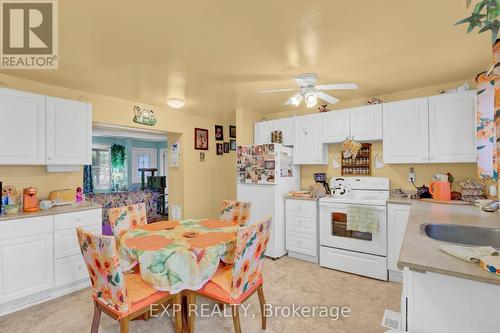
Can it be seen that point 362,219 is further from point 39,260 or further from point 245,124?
point 39,260

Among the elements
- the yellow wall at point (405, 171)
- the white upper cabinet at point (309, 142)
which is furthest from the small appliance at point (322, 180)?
the white upper cabinet at point (309, 142)

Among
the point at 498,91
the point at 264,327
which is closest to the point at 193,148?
the point at 264,327

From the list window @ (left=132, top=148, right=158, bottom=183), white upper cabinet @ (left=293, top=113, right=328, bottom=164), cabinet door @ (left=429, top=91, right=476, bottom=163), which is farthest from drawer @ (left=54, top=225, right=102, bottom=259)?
window @ (left=132, top=148, right=158, bottom=183)

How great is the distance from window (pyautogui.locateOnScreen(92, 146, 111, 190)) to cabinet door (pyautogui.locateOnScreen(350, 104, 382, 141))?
798 cm

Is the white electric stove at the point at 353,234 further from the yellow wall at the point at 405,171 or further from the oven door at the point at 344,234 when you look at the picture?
the yellow wall at the point at 405,171

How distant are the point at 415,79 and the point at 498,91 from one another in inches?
70.0

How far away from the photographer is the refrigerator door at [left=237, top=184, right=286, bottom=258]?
12.2ft

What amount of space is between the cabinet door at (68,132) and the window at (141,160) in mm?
6229

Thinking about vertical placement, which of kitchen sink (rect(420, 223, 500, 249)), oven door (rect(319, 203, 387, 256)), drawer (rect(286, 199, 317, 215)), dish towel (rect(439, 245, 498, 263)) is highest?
dish towel (rect(439, 245, 498, 263))

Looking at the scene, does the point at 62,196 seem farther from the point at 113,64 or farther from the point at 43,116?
the point at 113,64

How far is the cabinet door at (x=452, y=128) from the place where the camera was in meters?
2.77

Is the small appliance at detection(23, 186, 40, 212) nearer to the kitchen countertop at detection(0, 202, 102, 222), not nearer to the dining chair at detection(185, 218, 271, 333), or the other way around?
the kitchen countertop at detection(0, 202, 102, 222)

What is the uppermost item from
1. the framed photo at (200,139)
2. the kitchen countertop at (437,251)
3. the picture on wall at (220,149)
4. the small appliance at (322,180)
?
the framed photo at (200,139)

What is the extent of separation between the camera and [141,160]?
927cm
